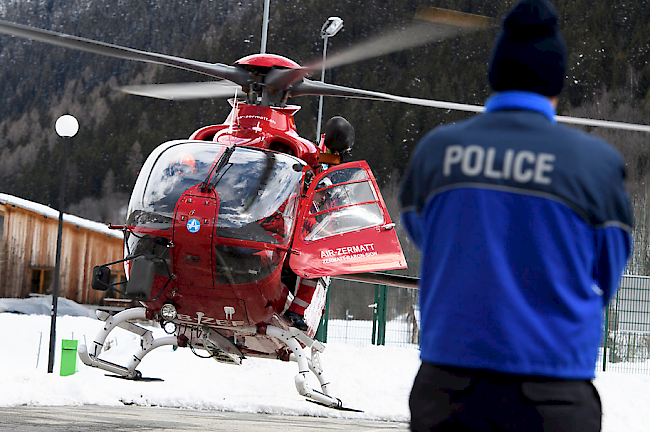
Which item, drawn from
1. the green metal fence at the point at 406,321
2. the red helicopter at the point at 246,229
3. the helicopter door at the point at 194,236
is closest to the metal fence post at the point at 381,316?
the green metal fence at the point at 406,321

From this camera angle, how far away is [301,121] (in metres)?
63.3

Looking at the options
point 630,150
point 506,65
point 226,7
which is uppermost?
point 226,7

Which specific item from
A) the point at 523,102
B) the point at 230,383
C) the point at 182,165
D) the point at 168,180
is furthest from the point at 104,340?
the point at 523,102

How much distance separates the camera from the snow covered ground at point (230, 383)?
1016 centimetres

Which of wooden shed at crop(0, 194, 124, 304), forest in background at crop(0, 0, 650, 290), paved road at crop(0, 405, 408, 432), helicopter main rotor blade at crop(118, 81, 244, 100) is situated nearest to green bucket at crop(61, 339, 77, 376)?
paved road at crop(0, 405, 408, 432)

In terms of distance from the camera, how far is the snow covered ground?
10.2m

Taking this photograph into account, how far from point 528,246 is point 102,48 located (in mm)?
6008

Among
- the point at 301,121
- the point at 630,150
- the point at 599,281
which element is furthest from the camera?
the point at 301,121

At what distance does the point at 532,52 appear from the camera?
6.80 feet

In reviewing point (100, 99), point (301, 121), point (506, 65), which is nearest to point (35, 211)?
point (506, 65)

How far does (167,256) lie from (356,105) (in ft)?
195

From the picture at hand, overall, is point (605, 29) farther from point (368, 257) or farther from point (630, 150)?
point (368, 257)

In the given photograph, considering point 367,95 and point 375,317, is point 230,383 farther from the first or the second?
point 367,95

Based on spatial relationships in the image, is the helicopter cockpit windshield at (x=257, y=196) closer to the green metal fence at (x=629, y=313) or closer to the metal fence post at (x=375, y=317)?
the green metal fence at (x=629, y=313)
